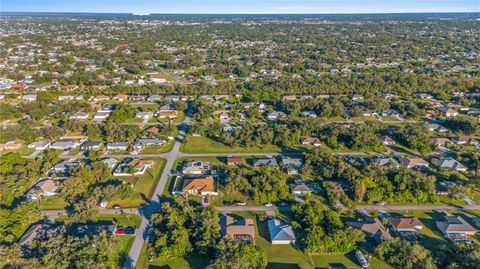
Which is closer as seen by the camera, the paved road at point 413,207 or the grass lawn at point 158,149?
the paved road at point 413,207

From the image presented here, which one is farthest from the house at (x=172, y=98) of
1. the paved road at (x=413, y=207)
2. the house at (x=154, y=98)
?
the paved road at (x=413, y=207)

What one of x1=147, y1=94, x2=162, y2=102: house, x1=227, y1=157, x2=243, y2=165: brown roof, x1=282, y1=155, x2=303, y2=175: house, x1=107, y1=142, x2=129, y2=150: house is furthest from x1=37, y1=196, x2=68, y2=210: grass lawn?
x1=147, y1=94, x2=162, y2=102: house

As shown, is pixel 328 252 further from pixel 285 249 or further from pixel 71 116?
pixel 71 116

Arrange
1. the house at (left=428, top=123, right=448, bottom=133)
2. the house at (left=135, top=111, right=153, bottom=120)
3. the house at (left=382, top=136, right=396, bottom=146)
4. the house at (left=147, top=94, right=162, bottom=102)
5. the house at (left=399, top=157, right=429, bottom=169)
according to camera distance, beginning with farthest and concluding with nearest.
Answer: the house at (left=147, top=94, right=162, bottom=102) → the house at (left=135, top=111, right=153, bottom=120) → the house at (left=428, top=123, right=448, bottom=133) → the house at (left=382, top=136, right=396, bottom=146) → the house at (left=399, top=157, right=429, bottom=169)

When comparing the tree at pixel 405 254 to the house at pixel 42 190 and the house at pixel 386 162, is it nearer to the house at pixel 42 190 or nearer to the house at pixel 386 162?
the house at pixel 386 162

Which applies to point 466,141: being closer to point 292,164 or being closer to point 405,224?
point 405,224

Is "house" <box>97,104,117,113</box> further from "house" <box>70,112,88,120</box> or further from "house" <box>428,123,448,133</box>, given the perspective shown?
"house" <box>428,123,448,133</box>

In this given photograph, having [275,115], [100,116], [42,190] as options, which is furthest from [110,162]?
[275,115]
